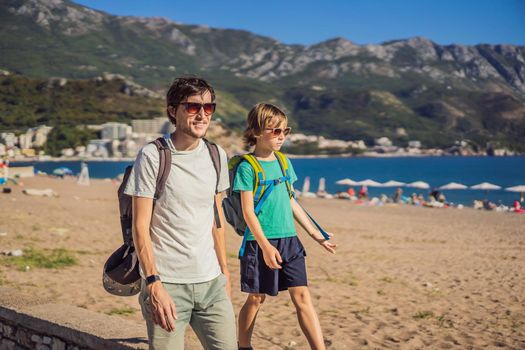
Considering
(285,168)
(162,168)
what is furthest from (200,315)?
(285,168)

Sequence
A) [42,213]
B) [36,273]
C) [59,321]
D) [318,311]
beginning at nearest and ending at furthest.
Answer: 1. [59,321]
2. [318,311]
3. [36,273]
4. [42,213]

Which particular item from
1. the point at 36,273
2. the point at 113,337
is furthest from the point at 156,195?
the point at 36,273

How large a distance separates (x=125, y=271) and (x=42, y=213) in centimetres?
1410

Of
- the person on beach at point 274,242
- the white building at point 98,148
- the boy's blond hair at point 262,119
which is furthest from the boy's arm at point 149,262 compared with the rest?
the white building at point 98,148

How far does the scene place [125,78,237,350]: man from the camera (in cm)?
241

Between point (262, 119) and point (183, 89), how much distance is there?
0.99 metres

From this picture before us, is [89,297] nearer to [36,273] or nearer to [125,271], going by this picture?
[36,273]

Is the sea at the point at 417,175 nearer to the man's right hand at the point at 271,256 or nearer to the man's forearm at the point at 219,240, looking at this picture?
the man's right hand at the point at 271,256

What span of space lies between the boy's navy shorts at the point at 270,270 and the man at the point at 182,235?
737 mm

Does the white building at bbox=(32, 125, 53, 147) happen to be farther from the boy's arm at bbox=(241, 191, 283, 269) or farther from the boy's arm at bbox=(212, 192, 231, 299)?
the boy's arm at bbox=(212, 192, 231, 299)

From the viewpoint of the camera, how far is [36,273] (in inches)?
308

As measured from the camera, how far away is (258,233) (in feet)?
10.8

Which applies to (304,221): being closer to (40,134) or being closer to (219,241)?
(219,241)

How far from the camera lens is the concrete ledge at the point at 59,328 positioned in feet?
11.3
